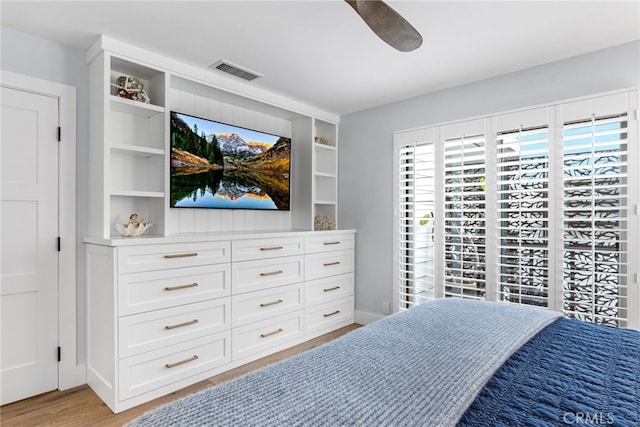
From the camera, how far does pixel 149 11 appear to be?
2.08 meters

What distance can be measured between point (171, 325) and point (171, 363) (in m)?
0.26

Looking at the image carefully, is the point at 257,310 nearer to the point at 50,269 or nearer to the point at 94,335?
the point at 94,335

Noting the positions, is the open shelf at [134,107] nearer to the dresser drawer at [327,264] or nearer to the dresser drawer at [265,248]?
the dresser drawer at [265,248]

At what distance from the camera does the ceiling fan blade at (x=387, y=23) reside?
1.37 m

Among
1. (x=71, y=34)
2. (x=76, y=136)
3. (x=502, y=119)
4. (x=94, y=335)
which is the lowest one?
(x=94, y=335)

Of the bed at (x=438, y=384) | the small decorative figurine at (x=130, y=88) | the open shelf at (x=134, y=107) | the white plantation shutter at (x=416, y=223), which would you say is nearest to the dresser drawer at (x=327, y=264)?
the white plantation shutter at (x=416, y=223)

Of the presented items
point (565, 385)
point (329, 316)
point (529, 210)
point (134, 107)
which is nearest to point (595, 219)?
point (529, 210)

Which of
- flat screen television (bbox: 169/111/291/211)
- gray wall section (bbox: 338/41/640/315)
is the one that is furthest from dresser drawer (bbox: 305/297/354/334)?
flat screen television (bbox: 169/111/291/211)

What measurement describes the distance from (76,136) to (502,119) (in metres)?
3.34

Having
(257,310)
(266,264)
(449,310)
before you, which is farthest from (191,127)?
(449,310)

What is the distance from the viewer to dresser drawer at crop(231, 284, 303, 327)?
284 centimetres

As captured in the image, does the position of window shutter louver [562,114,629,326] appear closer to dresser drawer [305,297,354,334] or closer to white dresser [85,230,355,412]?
dresser drawer [305,297,354,334]

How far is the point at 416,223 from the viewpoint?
11.4ft

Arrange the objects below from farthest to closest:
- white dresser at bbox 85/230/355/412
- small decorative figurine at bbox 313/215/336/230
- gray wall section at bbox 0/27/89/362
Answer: small decorative figurine at bbox 313/215/336/230, gray wall section at bbox 0/27/89/362, white dresser at bbox 85/230/355/412
